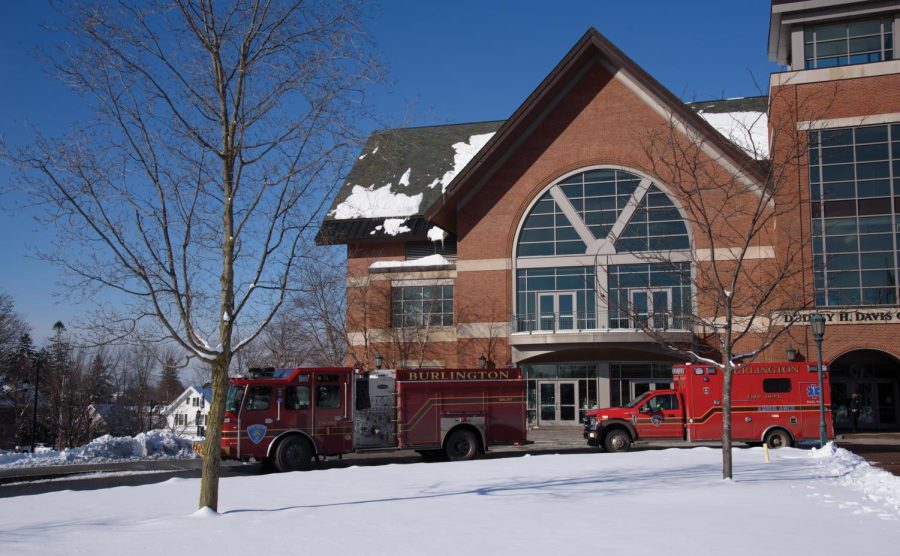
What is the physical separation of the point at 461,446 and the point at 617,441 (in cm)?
512

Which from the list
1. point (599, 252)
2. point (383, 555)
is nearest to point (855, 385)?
point (599, 252)

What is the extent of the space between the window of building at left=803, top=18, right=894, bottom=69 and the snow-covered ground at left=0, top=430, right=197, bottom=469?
95.5 feet

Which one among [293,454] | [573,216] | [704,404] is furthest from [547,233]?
[293,454]

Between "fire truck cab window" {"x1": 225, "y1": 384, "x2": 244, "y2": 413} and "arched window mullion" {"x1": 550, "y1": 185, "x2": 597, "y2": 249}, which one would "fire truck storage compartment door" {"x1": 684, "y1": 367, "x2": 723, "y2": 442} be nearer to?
"fire truck cab window" {"x1": 225, "y1": 384, "x2": 244, "y2": 413}

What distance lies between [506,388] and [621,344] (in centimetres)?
1356

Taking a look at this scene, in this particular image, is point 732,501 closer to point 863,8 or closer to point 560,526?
point 560,526

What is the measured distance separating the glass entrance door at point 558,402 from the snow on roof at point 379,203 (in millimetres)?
11248

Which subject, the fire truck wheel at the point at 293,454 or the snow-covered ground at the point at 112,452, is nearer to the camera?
the fire truck wheel at the point at 293,454

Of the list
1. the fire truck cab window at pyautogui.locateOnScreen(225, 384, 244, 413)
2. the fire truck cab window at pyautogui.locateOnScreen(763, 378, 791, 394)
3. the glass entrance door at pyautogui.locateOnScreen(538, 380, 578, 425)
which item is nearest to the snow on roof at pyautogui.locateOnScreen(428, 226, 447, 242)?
the glass entrance door at pyautogui.locateOnScreen(538, 380, 578, 425)

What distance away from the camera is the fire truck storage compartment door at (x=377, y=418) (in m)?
21.8

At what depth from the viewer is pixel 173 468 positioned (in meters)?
22.4

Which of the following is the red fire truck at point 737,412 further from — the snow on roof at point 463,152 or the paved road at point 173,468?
the snow on roof at point 463,152

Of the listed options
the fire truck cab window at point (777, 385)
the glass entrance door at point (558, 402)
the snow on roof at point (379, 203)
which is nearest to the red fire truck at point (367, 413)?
the fire truck cab window at point (777, 385)

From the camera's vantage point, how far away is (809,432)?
24578mm
